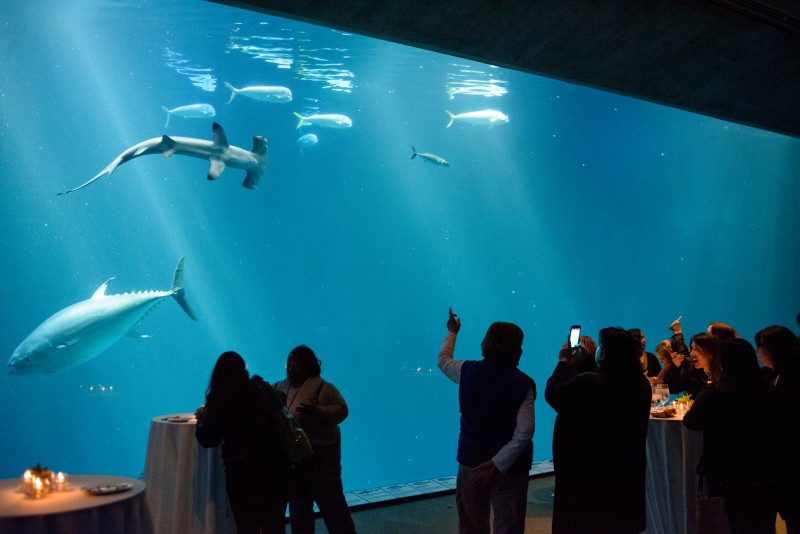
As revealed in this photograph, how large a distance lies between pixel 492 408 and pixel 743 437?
1.34 m

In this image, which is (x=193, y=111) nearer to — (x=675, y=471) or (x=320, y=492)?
(x=320, y=492)

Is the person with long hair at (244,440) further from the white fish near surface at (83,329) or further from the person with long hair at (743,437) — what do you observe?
the white fish near surface at (83,329)

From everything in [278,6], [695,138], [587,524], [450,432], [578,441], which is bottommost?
[450,432]

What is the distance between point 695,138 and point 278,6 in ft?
124

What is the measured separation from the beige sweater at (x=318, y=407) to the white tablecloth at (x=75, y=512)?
1228 millimetres

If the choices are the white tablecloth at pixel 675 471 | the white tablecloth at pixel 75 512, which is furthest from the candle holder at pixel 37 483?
the white tablecloth at pixel 675 471

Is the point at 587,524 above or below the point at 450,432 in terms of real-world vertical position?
above

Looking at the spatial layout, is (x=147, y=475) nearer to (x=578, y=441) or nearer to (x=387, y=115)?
Result: (x=578, y=441)

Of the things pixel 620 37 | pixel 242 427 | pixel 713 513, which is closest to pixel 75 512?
pixel 242 427

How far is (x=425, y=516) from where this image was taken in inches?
229

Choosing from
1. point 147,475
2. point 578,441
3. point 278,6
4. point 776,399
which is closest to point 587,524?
point 578,441

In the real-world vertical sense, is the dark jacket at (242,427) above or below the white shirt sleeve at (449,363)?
below

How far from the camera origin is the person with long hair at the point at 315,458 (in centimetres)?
414

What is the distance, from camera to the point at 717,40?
659 centimetres
